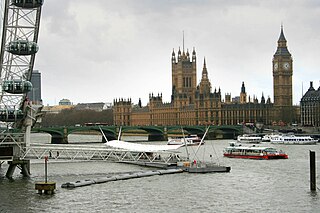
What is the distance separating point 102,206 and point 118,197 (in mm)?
2979

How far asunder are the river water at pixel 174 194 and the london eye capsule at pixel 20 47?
8469mm

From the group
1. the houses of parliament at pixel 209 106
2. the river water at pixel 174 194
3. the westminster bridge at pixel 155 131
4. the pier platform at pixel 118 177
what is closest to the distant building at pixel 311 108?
the houses of parliament at pixel 209 106

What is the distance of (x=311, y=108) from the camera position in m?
140

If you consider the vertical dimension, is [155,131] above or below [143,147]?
above

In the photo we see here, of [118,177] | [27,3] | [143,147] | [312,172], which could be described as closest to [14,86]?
[27,3]

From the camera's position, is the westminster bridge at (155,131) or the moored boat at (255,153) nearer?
the moored boat at (255,153)

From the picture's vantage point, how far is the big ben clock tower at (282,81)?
6088 inches

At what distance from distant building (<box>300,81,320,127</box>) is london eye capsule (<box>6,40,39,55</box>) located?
100 m

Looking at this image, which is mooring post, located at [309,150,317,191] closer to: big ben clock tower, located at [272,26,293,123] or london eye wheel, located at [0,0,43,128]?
london eye wheel, located at [0,0,43,128]

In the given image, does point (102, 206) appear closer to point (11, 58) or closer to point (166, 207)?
point (166, 207)

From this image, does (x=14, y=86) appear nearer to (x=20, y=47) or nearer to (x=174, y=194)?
(x=20, y=47)

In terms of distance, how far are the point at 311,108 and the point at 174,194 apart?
10484 centimetres

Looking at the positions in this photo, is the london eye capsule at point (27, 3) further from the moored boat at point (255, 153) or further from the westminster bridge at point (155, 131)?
the westminster bridge at point (155, 131)

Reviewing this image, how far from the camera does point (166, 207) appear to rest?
35.7 metres
